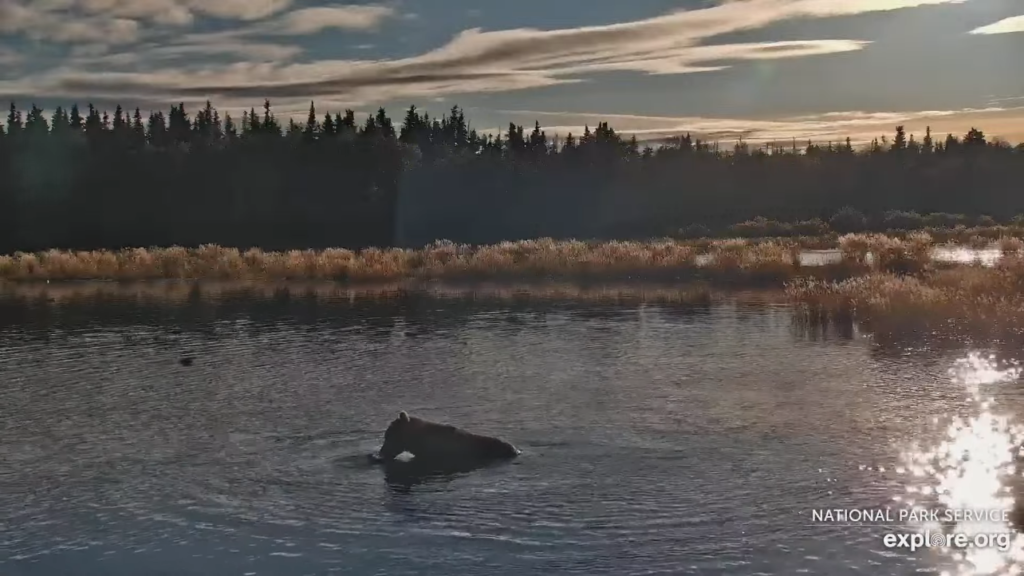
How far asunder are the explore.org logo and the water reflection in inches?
2.2

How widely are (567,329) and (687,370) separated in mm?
6965

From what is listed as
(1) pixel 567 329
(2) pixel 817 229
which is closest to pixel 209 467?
(1) pixel 567 329

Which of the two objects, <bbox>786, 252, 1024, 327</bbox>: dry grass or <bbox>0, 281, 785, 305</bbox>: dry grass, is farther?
<bbox>0, 281, 785, 305</bbox>: dry grass

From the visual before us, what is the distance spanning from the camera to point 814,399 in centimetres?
1800

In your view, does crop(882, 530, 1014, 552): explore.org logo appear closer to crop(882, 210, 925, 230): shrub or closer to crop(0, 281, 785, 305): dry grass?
crop(0, 281, 785, 305): dry grass

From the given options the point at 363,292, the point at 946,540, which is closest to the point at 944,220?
the point at 363,292

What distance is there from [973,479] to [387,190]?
91187 mm

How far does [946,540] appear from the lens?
1132cm

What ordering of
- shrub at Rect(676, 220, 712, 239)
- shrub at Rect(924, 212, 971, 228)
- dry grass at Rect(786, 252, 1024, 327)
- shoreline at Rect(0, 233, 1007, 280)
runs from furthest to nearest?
shrub at Rect(924, 212, 971, 228) → shrub at Rect(676, 220, 712, 239) → shoreline at Rect(0, 233, 1007, 280) → dry grass at Rect(786, 252, 1024, 327)

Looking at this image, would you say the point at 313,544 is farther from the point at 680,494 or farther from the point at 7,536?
the point at 680,494

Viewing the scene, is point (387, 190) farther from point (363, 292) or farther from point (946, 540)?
point (946, 540)

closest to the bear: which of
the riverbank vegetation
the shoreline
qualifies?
the riverbank vegetation

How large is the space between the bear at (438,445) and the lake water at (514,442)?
389 millimetres

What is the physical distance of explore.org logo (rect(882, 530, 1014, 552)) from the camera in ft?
36.6
